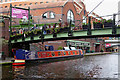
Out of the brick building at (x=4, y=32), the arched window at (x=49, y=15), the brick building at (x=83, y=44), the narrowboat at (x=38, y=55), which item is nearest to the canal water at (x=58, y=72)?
the narrowboat at (x=38, y=55)

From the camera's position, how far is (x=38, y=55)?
2805 centimetres

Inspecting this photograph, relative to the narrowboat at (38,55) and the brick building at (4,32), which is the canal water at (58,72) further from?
the brick building at (4,32)

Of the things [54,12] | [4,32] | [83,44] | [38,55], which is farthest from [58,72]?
[83,44]

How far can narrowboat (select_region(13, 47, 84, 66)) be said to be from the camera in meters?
24.4

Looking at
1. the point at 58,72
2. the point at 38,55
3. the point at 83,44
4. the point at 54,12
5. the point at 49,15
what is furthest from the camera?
the point at 83,44

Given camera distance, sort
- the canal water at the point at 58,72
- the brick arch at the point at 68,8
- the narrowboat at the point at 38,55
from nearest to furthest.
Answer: the canal water at the point at 58,72
the narrowboat at the point at 38,55
the brick arch at the point at 68,8

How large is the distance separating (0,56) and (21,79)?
12857 mm

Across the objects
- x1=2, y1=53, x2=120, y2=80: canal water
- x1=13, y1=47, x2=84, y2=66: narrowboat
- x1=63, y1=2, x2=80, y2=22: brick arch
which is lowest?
x1=2, y1=53, x2=120, y2=80: canal water

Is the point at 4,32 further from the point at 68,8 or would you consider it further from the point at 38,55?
the point at 68,8

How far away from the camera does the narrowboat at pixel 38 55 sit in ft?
80.2

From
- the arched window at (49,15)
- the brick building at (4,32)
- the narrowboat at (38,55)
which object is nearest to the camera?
the narrowboat at (38,55)

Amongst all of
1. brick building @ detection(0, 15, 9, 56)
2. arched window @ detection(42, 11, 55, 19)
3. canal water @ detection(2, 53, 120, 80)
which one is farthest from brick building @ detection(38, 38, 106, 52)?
canal water @ detection(2, 53, 120, 80)

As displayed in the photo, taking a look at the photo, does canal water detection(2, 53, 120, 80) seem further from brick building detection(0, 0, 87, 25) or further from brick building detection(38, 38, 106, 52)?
brick building detection(0, 0, 87, 25)

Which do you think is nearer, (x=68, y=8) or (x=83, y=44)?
(x=68, y=8)
